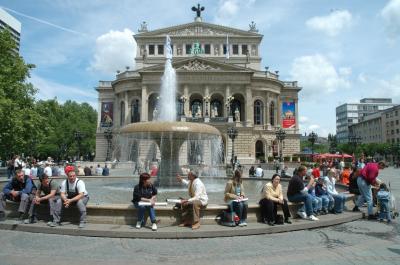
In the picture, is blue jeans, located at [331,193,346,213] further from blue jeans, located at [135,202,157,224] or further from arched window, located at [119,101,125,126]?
arched window, located at [119,101,125,126]

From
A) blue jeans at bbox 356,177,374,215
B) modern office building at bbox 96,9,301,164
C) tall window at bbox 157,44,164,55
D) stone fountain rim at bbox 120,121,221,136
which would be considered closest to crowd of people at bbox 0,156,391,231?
blue jeans at bbox 356,177,374,215

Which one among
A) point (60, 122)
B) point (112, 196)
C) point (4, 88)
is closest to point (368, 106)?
point (60, 122)

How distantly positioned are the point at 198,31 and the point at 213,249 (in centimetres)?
6129

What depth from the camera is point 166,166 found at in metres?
15.7

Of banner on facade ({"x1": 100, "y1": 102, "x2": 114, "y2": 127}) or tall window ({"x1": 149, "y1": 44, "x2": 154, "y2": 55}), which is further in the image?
tall window ({"x1": 149, "y1": 44, "x2": 154, "y2": 55})

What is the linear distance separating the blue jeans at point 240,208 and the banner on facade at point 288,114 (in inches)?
2166

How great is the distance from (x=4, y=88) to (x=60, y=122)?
44935 millimetres

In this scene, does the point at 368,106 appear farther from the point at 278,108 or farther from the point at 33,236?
the point at 33,236

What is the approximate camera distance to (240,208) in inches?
327

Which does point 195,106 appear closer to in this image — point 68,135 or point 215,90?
point 215,90

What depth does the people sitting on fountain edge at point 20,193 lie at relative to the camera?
8.66 metres

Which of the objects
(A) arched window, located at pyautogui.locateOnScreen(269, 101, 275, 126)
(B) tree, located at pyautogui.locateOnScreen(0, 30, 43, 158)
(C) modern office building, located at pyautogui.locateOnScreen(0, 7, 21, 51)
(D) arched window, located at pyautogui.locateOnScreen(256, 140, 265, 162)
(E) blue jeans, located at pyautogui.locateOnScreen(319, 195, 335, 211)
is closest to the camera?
(E) blue jeans, located at pyautogui.locateOnScreen(319, 195, 335, 211)

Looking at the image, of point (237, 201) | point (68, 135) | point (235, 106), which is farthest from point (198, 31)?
point (237, 201)

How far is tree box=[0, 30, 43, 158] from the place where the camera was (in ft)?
96.8
